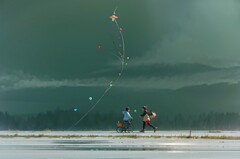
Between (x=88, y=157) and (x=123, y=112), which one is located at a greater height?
(x=123, y=112)

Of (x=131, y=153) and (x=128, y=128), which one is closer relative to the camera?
(x=131, y=153)

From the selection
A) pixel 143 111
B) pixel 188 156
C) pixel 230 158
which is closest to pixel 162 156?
pixel 188 156

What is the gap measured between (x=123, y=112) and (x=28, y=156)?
84.4 ft

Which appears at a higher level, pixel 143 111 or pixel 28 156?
pixel 143 111

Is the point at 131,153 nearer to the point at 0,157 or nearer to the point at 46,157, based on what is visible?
the point at 46,157

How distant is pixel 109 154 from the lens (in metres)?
19.6

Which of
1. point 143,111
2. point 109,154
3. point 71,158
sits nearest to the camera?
point 71,158

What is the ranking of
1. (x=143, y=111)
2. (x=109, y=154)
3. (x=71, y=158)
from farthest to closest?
(x=143, y=111) → (x=109, y=154) → (x=71, y=158)

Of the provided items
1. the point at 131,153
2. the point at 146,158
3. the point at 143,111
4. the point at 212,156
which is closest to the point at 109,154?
the point at 131,153

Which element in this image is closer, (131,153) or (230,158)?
(230,158)

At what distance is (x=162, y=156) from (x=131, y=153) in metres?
1.60

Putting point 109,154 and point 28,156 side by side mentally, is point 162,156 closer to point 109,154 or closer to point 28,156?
point 109,154

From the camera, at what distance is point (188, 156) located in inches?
727

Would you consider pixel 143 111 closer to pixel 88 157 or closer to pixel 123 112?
pixel 123 112
